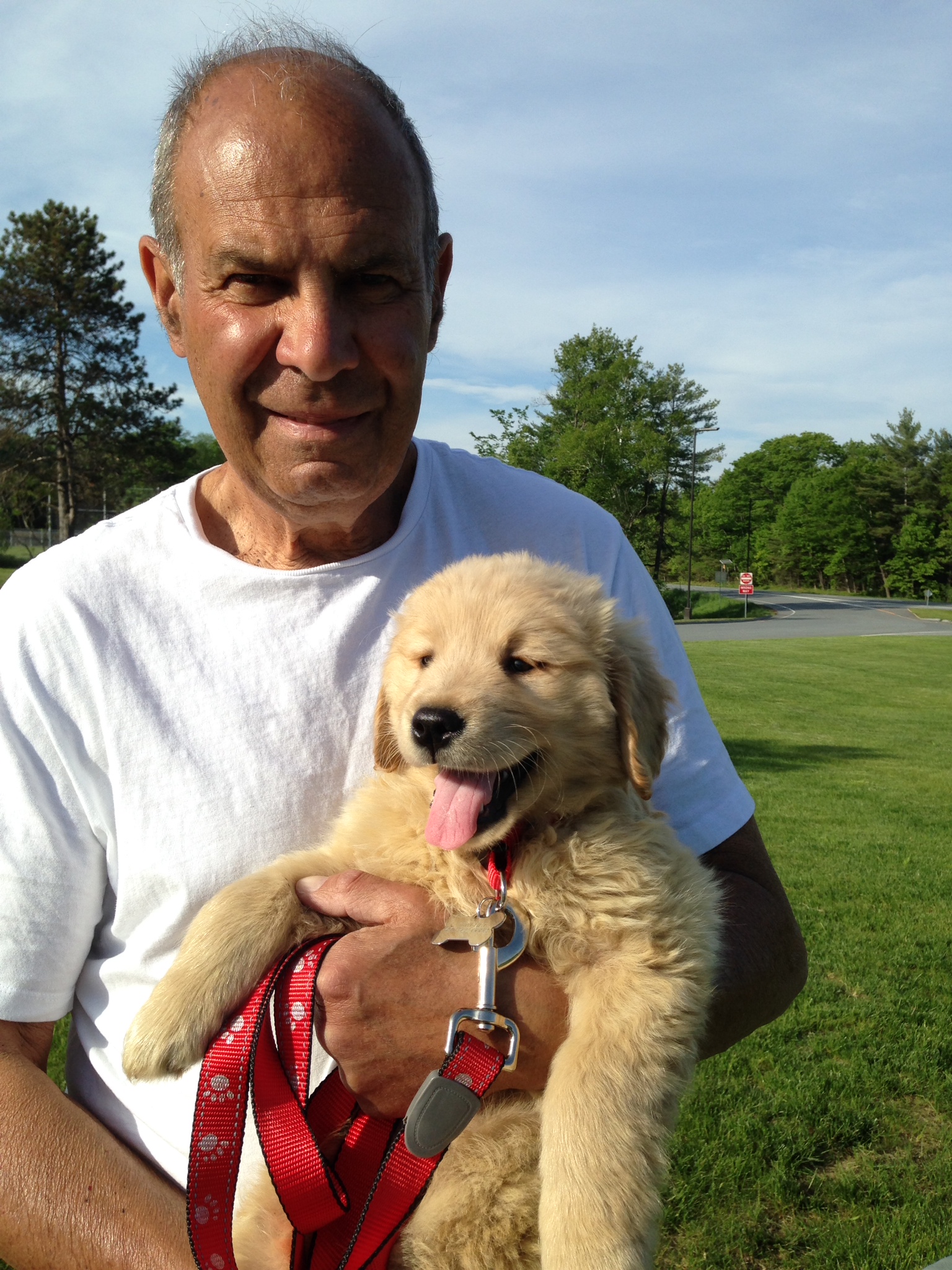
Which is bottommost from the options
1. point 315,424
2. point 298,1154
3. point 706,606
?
point 706,606

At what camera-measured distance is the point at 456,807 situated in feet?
7.31

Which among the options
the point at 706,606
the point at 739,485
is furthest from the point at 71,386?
the point at 739,485

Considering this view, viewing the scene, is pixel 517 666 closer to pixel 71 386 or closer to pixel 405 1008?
pixel 405 1008

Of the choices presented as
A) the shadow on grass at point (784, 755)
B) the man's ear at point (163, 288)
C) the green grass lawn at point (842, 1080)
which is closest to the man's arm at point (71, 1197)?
the man's ear at point (163, 288)

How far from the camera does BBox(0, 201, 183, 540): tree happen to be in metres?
42.8

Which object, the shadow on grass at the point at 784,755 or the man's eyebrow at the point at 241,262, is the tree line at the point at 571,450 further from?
the man's eyebrow at the point at 241,262

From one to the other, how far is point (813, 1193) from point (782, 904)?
2.74m

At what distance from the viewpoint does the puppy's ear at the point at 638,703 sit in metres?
2.33

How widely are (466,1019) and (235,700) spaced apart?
859mm

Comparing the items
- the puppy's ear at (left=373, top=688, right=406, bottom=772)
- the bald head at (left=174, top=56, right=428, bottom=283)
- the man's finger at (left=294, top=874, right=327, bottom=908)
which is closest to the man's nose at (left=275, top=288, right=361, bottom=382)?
the bald head at (left=174, top=56, right=428, bottom=283)

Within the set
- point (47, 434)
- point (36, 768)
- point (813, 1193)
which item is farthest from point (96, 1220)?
point (47, 434)

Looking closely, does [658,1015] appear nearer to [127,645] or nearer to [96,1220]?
[96,1220]

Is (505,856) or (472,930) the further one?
(505,856)

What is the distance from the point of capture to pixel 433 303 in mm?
2607
